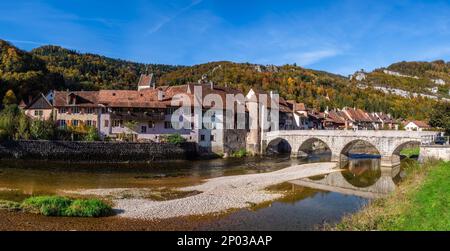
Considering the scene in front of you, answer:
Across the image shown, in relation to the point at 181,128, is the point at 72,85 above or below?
above

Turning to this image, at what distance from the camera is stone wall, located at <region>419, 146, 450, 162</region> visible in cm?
3553

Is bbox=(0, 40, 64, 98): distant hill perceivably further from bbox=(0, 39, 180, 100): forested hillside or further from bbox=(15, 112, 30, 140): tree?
bbox=(15, 112, 30, 140): tree

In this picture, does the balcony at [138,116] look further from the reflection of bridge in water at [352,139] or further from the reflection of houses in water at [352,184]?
the reflection of houses in water at [352,184]

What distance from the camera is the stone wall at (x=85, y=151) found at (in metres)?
43.4

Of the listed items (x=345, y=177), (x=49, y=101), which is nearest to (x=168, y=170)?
(x=345, y=177)

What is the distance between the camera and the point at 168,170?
131ft

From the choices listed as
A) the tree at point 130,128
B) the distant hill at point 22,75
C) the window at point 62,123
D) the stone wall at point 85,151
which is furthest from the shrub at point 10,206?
the distant hill at point 22,75

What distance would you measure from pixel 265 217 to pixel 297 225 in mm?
2084

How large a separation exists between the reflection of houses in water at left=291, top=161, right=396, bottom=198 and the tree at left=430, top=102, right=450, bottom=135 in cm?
1340

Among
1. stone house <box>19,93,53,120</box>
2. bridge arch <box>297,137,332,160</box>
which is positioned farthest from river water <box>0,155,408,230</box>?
stone house <box>19,93,53,120</box>

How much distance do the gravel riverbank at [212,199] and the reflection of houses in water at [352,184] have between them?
211 cm

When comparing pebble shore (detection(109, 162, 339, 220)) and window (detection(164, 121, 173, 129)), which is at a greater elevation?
A: window (detection(164, 121, 173, 129))
